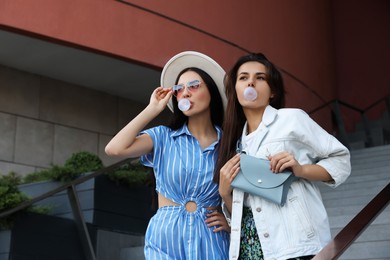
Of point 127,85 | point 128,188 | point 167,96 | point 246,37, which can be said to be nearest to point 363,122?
point 246,37

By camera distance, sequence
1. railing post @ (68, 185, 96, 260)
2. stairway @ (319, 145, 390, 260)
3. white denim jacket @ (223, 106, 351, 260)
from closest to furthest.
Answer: white denim jacket @ (223, 106, 351, 260) < stairway @ (319, 145, 390, 260) < railing post @ (68, 185, 96, 260)

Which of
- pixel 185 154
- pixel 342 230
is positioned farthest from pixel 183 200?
pixel 342 230

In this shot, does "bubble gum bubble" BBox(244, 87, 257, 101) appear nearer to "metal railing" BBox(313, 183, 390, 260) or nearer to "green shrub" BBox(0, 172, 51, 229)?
"metal railing" BBox(313, 183, 390, 260)

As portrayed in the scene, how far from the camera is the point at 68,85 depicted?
10.3m

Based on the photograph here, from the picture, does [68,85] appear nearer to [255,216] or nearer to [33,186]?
[33,186]

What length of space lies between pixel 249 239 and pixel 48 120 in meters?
7.48

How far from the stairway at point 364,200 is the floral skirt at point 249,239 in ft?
1.76

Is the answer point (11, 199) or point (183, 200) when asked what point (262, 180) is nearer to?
point (183, 200)

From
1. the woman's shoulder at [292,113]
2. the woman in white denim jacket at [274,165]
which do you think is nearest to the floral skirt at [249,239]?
the woman in white denim jacket at [274,165]

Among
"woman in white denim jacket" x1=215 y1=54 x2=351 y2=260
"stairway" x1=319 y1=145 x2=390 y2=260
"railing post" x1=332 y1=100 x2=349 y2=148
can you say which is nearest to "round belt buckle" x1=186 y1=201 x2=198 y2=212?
"woman in white denim jacket" x1=215 y1=54 x2=351 y2=260

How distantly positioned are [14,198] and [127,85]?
3.87m

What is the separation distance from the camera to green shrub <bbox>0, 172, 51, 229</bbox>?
21.1 feet

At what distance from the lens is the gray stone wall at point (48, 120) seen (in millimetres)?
9508

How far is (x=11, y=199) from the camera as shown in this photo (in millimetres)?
6910
